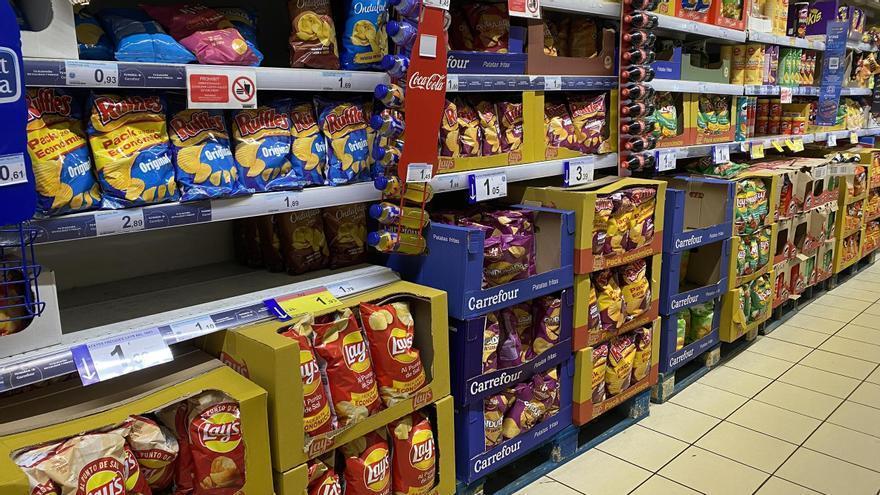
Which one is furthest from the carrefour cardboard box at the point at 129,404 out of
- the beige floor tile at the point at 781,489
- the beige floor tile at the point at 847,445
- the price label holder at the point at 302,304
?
the beige floor tile at the point at 847,445

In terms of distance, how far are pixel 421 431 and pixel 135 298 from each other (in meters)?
0.91

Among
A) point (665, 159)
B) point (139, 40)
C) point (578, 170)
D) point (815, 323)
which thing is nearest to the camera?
point (139, 40)

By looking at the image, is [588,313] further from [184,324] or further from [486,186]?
[184,324]

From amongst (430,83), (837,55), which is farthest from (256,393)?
(837,55)

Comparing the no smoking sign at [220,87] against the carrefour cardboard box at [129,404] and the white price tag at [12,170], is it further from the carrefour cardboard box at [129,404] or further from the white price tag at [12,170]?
the carrefour cardboard box at [129,404]

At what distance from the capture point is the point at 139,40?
5.10 feet

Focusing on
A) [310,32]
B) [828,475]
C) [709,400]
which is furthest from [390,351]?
[709,400]

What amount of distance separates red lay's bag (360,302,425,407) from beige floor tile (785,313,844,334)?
3.50m

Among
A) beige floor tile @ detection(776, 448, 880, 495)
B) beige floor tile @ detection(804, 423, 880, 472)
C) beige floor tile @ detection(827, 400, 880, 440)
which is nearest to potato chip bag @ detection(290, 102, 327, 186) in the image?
beige floor tile @ detection(776, 448, 880, 495)

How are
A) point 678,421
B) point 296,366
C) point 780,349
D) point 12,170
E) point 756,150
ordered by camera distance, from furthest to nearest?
point 756,150
point 780,349
point 678,421
point 296,366
point 12,170

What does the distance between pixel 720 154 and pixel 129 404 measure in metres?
3.31

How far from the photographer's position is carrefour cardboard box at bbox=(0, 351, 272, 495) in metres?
1.41

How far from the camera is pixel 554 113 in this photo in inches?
111

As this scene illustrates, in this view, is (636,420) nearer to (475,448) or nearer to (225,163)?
(475,448)
